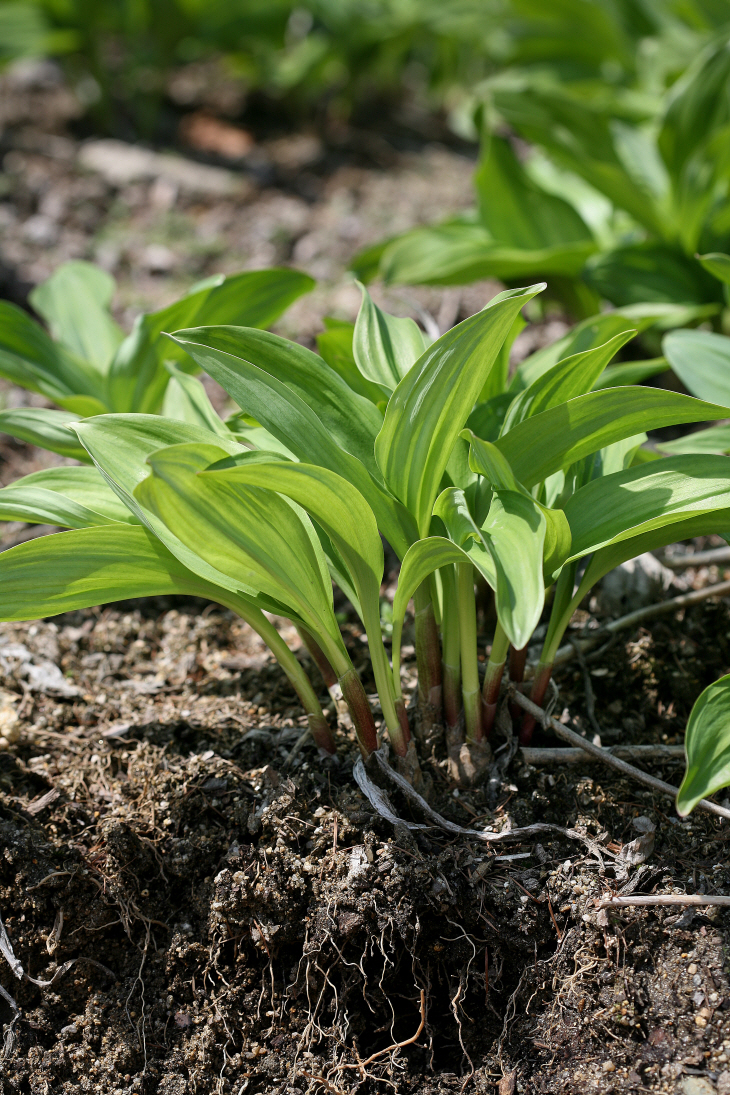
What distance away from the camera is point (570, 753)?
1.40 metres

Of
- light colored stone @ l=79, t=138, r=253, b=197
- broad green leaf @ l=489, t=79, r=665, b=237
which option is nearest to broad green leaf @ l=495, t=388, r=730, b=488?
broad green leaf @ l=489, t=79, r=665, b=237

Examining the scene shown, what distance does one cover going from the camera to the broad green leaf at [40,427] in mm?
1505

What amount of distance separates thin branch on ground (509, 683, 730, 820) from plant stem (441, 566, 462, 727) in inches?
4.5

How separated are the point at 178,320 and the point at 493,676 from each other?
1.00 metres

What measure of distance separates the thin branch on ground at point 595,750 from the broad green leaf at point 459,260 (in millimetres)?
1267

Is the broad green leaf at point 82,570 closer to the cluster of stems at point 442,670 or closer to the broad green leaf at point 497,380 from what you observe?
the cluster of stems at point 442,670

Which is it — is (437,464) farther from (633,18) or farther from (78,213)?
(633,18)

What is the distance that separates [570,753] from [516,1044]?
444mm

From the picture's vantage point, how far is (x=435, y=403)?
1.17 metres

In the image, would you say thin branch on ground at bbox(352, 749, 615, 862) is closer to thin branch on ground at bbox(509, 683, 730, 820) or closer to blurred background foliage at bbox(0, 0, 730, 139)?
thin branch on ground at bbox(509, 683, 730, 820)

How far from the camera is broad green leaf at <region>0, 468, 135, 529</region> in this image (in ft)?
4.08

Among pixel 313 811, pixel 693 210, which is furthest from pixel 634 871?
pixel 693 210

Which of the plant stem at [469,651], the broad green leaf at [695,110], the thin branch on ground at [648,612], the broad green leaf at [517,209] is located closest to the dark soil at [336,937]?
the plant stem at [469,651]

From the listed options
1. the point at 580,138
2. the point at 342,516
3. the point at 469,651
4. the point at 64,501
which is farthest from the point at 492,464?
the point at 580,138
